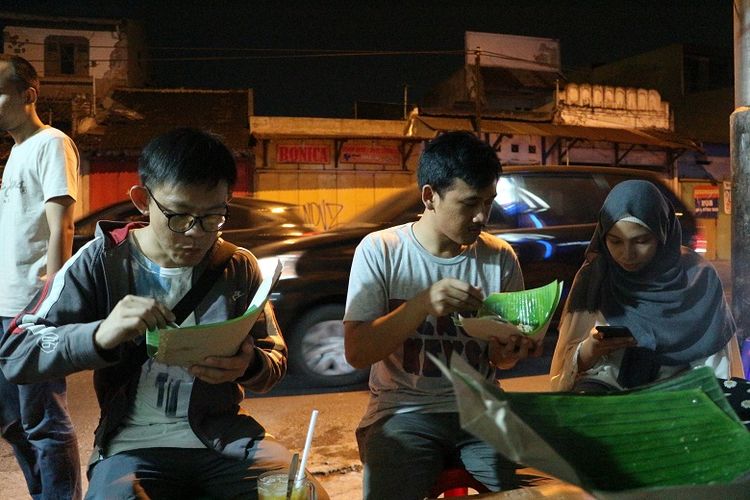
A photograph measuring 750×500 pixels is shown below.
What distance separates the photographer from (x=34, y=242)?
2.68 meters

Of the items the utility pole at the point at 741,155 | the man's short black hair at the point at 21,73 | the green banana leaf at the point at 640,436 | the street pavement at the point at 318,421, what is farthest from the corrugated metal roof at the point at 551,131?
the green banana leaf at the point at 640,436

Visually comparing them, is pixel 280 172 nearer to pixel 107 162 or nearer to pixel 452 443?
pixel 107 162

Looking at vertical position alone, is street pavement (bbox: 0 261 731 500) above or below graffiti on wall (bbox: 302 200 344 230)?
below

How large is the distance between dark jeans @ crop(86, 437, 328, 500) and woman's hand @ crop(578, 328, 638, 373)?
3.56ft

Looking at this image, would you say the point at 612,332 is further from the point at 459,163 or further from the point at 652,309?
the point at 459,163

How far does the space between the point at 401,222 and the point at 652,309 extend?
309 cm

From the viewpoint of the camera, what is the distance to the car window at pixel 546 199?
5500mm

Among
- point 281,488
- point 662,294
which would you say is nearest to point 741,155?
point 662,294

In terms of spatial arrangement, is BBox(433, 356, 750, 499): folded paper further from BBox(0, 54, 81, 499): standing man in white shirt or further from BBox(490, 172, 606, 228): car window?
BBox(490, 172, 606, 228): car window

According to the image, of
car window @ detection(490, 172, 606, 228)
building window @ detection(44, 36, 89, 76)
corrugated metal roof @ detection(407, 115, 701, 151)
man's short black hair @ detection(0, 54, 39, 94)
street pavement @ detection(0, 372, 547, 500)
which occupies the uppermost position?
building window @ detection(44, 36, 89, 76)

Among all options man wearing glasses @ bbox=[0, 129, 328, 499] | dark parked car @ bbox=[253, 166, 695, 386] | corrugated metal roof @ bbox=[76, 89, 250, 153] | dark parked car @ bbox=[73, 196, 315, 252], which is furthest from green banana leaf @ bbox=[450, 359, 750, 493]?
corrugated metal roof @ bbox=[76, 89, 250, 153]

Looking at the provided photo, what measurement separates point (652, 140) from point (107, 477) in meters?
19.6

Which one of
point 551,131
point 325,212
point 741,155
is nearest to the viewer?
point 741,155

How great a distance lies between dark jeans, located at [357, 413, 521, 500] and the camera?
188 centimetres
